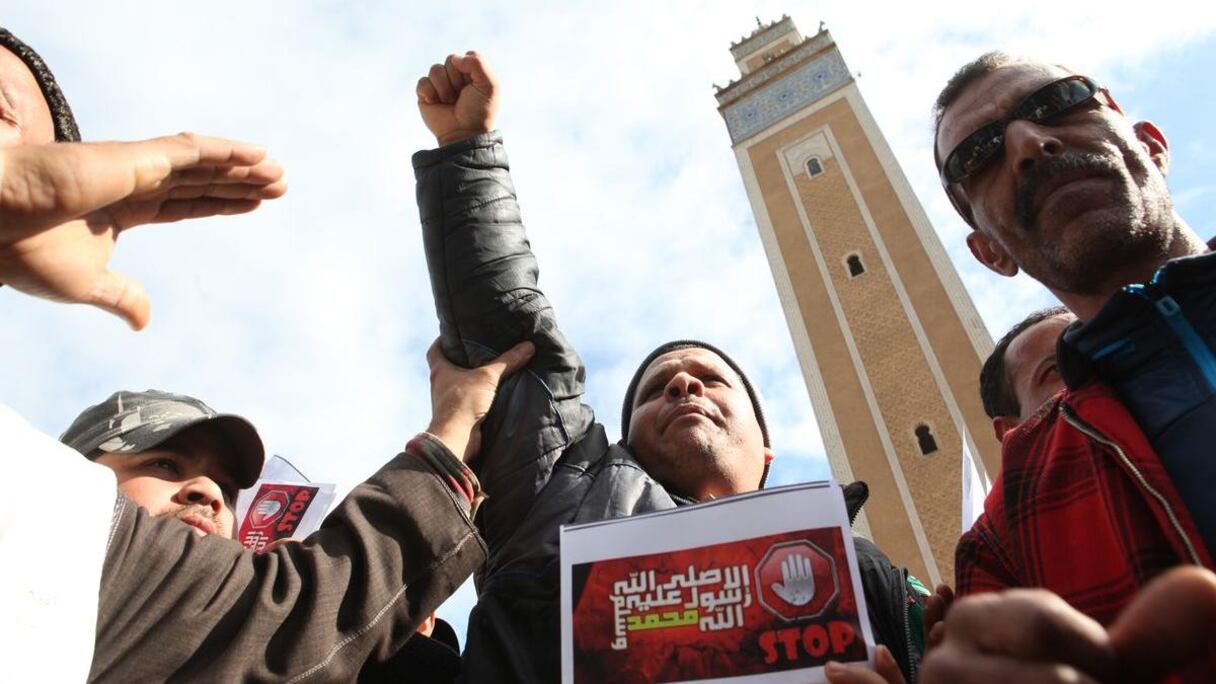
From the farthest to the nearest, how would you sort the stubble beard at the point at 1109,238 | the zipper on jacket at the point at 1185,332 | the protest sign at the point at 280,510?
the protest sign at the point at 280,510 → the stubble beard at the point at 1109,238 → the zipper on jacket at the point at 1185,332

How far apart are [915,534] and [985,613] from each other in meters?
10.6

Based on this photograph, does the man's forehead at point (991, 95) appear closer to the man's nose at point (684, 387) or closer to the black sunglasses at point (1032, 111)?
the black sunglasses at point (1032, 111)

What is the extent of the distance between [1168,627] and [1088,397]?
33.1 inches

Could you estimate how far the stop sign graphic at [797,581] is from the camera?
0.86 m

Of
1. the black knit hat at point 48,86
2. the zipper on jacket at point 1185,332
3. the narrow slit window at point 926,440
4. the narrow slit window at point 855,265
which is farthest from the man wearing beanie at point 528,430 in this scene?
the narrow slit window at point 855,265

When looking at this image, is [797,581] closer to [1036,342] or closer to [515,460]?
[515,460]

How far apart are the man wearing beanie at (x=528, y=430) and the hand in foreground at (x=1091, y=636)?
787mm

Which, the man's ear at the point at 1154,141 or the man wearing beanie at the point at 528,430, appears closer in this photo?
the man wearing beanie at the point at 528,430

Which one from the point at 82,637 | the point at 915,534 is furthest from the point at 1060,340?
the point at 915,534

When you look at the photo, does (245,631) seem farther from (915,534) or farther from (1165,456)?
(915,534)

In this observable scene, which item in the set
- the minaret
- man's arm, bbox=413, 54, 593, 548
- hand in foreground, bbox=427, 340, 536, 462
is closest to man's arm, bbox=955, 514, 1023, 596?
man's arm, bbox=413, 54, 593, 548

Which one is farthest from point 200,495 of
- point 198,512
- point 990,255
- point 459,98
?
point 990,255

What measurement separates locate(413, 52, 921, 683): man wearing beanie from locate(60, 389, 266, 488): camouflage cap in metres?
0.46

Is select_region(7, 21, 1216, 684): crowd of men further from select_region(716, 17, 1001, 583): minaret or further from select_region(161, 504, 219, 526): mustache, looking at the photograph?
select_region(716, 17, 1001, 583): minaret
